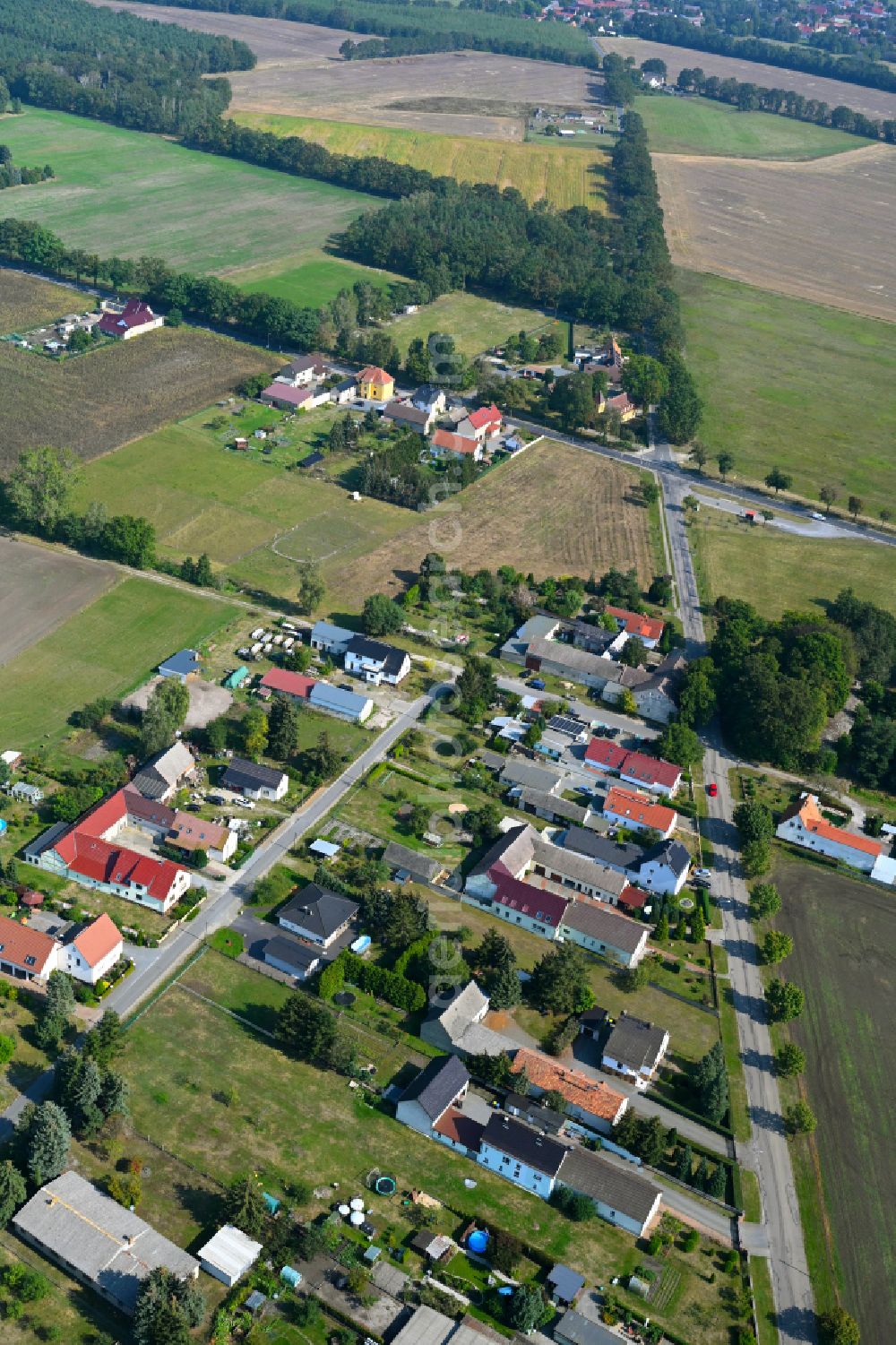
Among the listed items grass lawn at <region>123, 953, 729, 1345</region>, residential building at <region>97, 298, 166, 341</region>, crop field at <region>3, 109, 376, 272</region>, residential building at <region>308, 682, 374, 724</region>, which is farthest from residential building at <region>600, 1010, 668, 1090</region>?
crop field at <region>3, 109, 376, 272</region>

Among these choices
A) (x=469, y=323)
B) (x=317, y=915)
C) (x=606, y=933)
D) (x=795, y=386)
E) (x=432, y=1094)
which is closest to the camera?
(x=432, y=1094)

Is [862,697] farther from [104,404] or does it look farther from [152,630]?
[104,404]

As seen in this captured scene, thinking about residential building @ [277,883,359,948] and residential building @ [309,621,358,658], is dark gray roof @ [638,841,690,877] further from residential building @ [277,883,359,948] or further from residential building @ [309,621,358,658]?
residential building @ [309,621,358,658]

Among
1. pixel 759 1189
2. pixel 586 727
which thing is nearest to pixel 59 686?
pixel 586 727

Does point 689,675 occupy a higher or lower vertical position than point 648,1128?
higher

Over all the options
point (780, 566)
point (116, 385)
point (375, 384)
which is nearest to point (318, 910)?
point (780, 566)

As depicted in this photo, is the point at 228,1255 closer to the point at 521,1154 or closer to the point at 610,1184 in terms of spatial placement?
the point at 521,1154

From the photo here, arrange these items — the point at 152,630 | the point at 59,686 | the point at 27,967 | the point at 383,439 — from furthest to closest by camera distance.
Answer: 1. the point at 383,439
2. the point at 152,630
3. the point at 59,686
4. the point at 27,967
